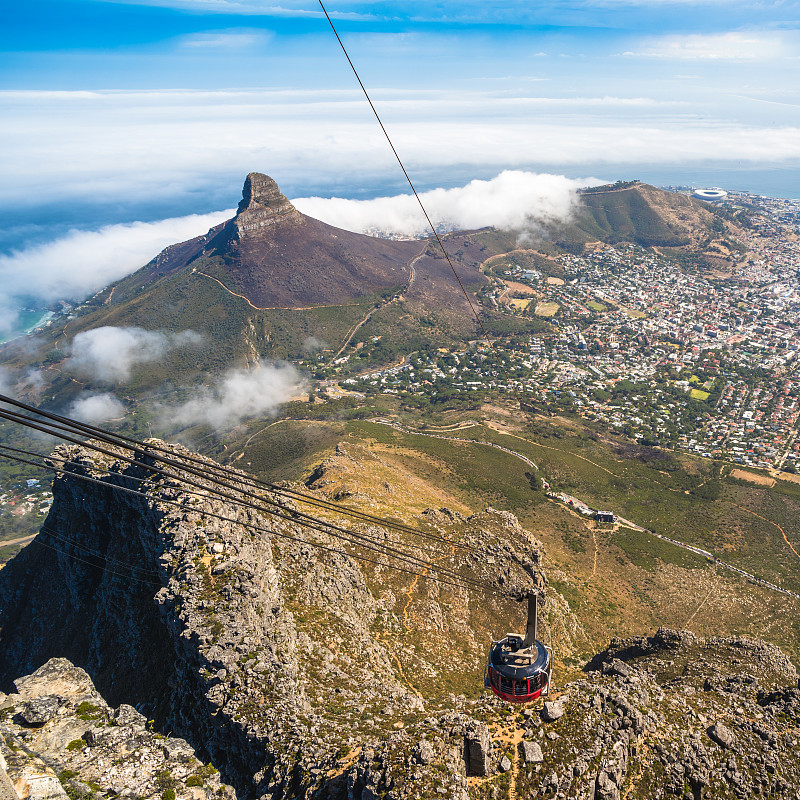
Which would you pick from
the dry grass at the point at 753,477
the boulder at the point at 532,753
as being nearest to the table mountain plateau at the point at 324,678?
the boulder at the point at 532,753

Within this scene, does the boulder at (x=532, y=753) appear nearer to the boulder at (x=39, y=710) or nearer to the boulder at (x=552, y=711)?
the boulder at (x=552, y=711)

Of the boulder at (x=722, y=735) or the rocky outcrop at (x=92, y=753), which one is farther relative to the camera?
the boulder at (x=722, y=735)

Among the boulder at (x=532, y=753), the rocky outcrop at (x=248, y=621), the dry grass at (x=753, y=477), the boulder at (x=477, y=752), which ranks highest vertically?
the boulder at (x=477, y=752)

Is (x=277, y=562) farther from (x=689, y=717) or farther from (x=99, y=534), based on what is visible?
(x=689, y=717)

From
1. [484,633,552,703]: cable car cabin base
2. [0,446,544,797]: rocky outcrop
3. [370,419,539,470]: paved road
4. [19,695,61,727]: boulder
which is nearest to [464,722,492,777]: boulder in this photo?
[0,446,544,797]: rocky outcrop

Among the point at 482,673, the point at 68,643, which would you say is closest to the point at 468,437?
the point at 482,673

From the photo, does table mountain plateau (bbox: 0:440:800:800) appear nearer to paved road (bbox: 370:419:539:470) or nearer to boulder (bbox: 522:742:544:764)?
boulder (bbox: 522:742:544:764)

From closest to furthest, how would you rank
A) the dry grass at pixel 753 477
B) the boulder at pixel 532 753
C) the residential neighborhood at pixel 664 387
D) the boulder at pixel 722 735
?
the boulder at pixel 532 753 → the boulder at pixel 722 735 → the dry grass at pixel 753 477 → the residential neighborhood at pixel 664 387
